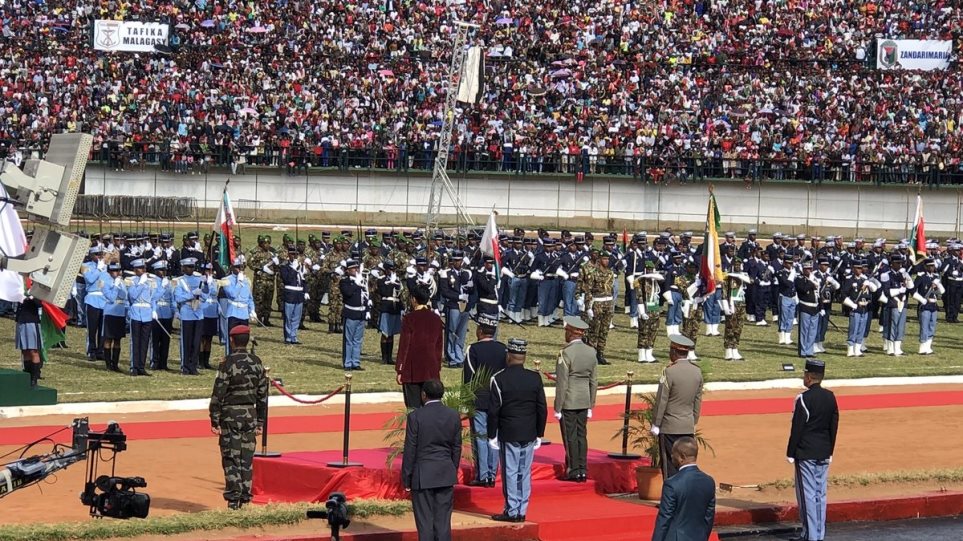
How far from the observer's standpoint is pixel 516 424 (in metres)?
13.6

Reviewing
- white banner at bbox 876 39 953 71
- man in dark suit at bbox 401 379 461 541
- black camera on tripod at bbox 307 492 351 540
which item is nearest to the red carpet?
man in dark suit at bbox 401 379 461 541

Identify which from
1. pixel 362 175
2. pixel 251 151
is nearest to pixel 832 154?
pixel 362 175

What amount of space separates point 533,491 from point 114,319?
9.64 metres

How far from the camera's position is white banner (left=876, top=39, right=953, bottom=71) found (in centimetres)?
4919

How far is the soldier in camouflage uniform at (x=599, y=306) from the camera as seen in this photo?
25.5 metres

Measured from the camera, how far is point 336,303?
92.4 feet

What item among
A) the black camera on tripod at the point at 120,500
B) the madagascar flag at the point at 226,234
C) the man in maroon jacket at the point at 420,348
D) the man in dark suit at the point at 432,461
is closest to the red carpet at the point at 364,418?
the man in maroon jacket at the point at 420,348

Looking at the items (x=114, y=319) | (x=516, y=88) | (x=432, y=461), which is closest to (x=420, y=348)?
(x=432, y=461)

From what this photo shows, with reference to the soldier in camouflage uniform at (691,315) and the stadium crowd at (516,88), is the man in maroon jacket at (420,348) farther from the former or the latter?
the stadium crowd at (516,88)

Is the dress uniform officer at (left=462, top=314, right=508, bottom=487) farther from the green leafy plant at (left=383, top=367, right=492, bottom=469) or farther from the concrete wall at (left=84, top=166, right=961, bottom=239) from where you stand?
the concrete wall at (left=84, top=166, right=961, bottom=239)

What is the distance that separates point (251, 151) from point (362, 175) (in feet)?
10.4

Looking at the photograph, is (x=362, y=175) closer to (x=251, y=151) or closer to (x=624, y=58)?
(x=251, y=151)

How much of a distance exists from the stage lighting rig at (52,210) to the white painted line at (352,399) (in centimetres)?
285

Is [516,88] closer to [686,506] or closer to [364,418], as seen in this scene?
[364,418]
